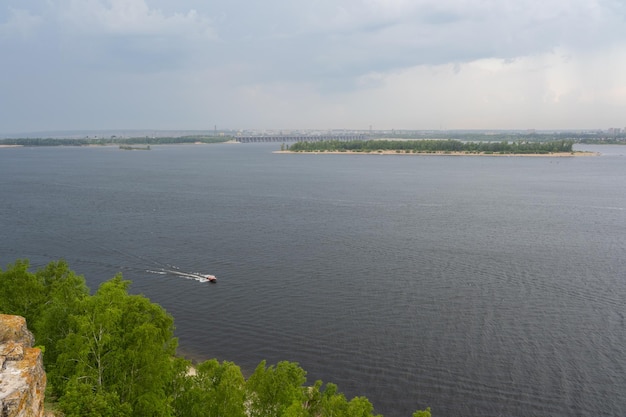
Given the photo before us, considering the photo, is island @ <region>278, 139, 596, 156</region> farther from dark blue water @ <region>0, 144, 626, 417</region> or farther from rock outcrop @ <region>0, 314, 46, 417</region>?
rock outcrop @ <region>0, 314, 46, 417</region>

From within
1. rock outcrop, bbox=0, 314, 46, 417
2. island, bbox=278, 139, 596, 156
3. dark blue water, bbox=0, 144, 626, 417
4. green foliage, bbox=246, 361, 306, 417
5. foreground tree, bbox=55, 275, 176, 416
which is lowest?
dark blue water, bbox=0, 144, 626, 417

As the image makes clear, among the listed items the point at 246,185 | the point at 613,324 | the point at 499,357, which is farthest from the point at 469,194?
the point at 499,357

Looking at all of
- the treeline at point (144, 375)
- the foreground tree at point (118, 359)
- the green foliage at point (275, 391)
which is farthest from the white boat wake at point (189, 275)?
the green foliage at point (275, 391)

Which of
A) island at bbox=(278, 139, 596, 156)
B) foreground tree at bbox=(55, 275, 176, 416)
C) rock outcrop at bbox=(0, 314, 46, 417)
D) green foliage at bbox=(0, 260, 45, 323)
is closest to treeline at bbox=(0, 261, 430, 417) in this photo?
foreground tree at bbox=(55, 275, 176, 416)

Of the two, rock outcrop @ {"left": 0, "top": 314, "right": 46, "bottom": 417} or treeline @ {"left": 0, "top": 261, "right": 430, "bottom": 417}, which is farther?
treeline @ {"left": 0, "top": 261, "right": 430, "bottom": 417}

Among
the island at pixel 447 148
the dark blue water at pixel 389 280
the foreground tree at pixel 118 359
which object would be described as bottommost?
the dark blue water at pixel 389 280

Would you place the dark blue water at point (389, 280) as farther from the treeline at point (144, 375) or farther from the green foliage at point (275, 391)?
the treeline at point (144, 375)
